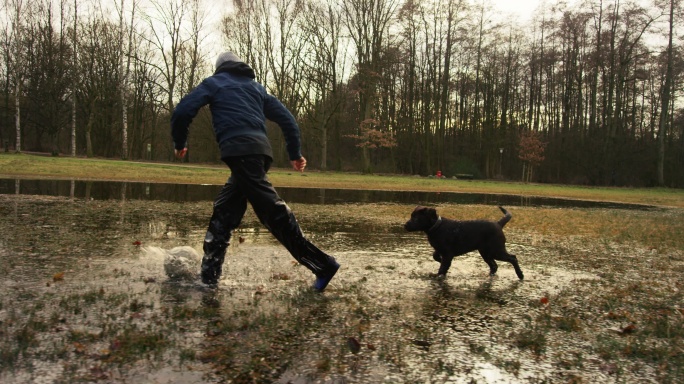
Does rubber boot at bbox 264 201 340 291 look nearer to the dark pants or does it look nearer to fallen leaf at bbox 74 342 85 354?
the dark pants

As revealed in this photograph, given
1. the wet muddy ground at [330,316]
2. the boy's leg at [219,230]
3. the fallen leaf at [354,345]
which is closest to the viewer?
the wet muddy ground at [330,316]

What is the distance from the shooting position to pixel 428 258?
655 centimetres

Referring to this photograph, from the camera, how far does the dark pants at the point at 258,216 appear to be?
14.2 ft

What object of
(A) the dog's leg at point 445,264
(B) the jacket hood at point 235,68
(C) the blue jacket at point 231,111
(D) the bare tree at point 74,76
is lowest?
(A) the dog's leg at point 445,264

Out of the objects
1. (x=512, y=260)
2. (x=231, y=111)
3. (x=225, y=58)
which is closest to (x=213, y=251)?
(x=231, y=111)

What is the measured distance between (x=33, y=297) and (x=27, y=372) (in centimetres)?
150

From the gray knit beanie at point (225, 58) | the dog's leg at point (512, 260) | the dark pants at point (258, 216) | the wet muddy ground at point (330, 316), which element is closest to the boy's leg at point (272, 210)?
the dark pants at point (258, 216)

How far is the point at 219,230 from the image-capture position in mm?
4570

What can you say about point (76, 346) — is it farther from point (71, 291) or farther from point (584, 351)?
point (584, 351)

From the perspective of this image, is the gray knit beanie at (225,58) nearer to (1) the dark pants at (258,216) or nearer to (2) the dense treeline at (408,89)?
(1) the dark pants at (258,216)

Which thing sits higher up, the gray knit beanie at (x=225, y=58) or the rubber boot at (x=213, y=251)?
the gray knit beanie at (x=225, y=58)

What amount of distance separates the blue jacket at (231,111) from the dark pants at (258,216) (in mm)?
121

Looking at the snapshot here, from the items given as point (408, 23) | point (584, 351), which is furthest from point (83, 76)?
point (584, 351)

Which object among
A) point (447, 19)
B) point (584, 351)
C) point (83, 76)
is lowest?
point (584, 351)
